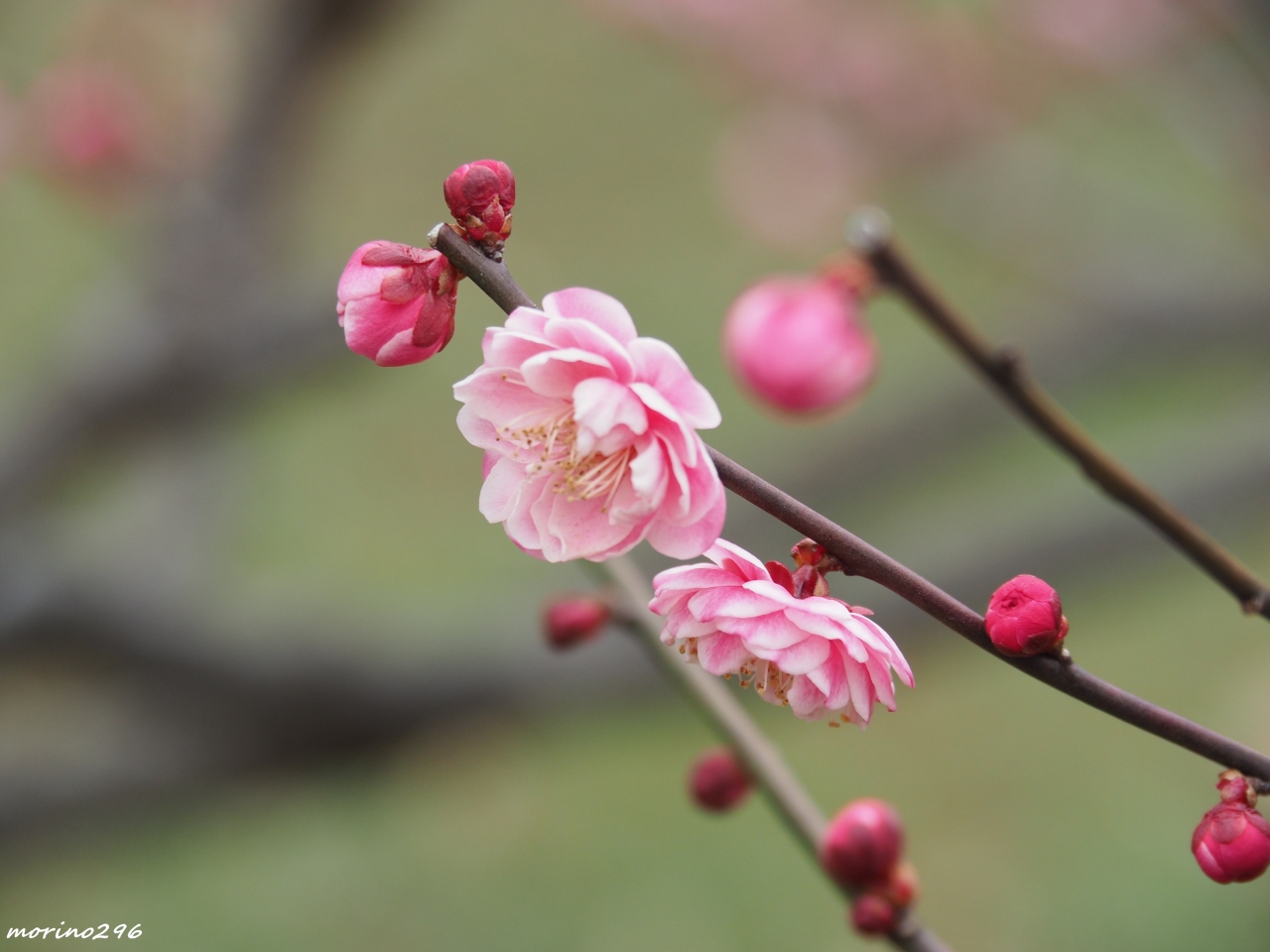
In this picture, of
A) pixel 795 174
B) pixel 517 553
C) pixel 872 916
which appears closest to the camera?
pixel 872 916

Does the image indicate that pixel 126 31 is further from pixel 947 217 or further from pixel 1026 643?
pixel 1026 643

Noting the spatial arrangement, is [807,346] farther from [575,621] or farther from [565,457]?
[565,457]

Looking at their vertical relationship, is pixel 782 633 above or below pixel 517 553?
below

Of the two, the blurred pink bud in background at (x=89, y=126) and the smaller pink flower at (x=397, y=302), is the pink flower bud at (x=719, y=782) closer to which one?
the smaller pink flower at (x=397, y=302)

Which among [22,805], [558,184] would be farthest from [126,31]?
[558,184]

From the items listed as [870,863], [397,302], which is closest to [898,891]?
[870,863]
